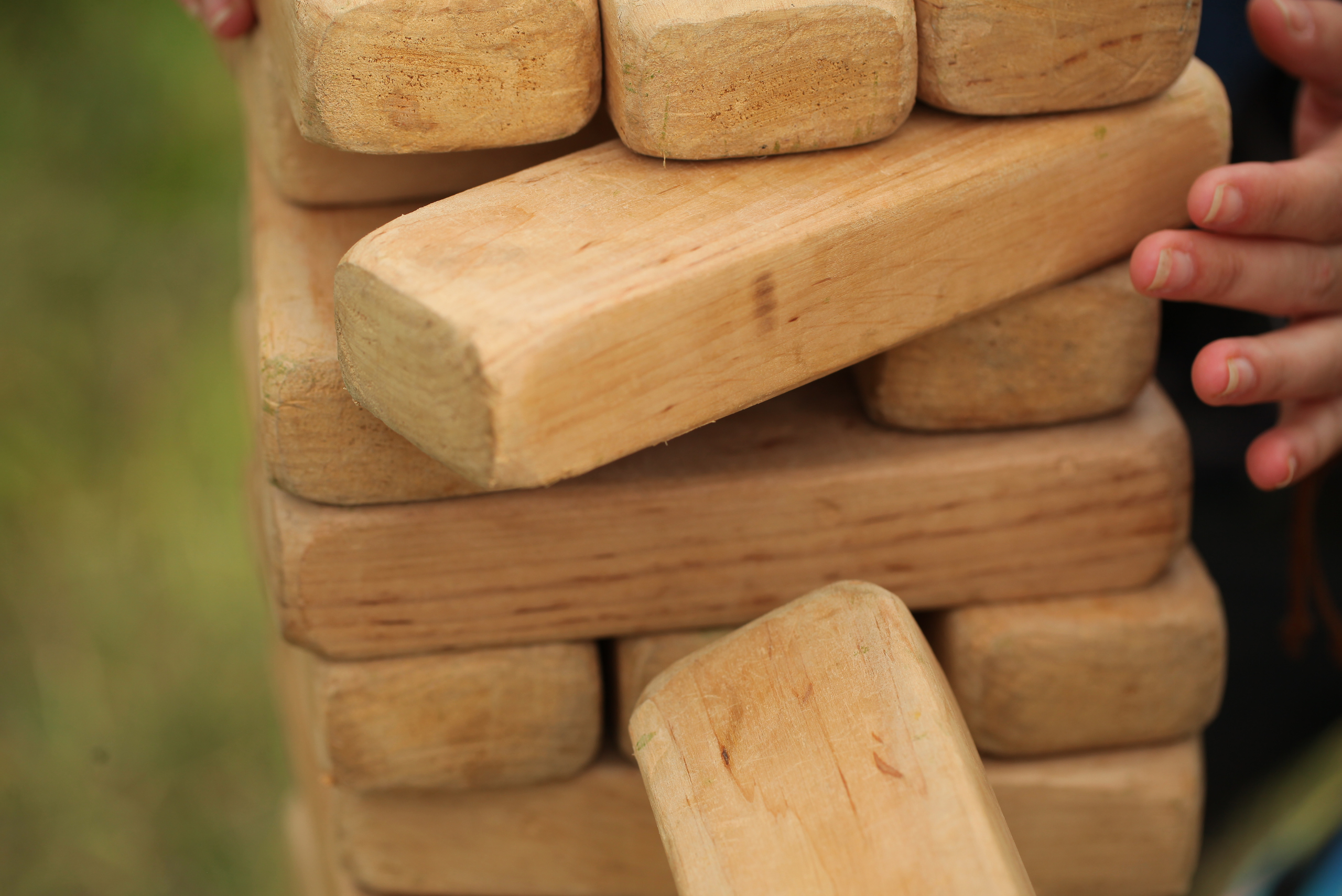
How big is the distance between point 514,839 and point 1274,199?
0.79 meters

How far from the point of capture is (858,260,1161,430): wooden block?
0.95 m

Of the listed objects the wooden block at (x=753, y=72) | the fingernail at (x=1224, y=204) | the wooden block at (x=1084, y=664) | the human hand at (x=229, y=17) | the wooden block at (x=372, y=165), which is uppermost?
the wooden block at (x=753, y=72)

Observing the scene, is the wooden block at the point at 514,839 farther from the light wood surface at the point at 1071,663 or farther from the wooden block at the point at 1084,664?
the wooden block at the point at 1084,664

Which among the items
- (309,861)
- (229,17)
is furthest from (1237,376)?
(309,861)

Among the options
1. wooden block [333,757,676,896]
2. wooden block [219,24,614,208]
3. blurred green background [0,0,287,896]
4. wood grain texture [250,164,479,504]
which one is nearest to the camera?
wood grain texture [250,164,479,504]

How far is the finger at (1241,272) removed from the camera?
92 cm

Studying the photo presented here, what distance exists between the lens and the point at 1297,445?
109 centimetres

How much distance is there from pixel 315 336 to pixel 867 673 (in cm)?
43

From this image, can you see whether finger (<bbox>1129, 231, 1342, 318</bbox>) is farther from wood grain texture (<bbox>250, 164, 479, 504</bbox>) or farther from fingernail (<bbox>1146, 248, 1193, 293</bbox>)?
wood grain texture (<bbox>250, 164, 479, 504</bbox>)

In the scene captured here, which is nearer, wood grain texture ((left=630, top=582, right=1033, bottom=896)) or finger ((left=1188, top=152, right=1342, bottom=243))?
wood grain texture ((left=630, top=582, right=1033, bottom=896))

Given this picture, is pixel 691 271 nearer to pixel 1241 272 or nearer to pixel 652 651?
pixel 652 651

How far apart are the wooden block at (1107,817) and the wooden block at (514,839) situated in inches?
12.0

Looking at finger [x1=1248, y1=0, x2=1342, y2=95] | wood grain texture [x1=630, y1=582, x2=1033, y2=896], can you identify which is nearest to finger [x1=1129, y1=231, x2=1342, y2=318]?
finger [x1=1248, y1=0, x2=1342, y2=95]

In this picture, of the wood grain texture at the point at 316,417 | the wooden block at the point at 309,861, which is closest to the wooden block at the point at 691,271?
the wood grain texture at the point at 316,417
